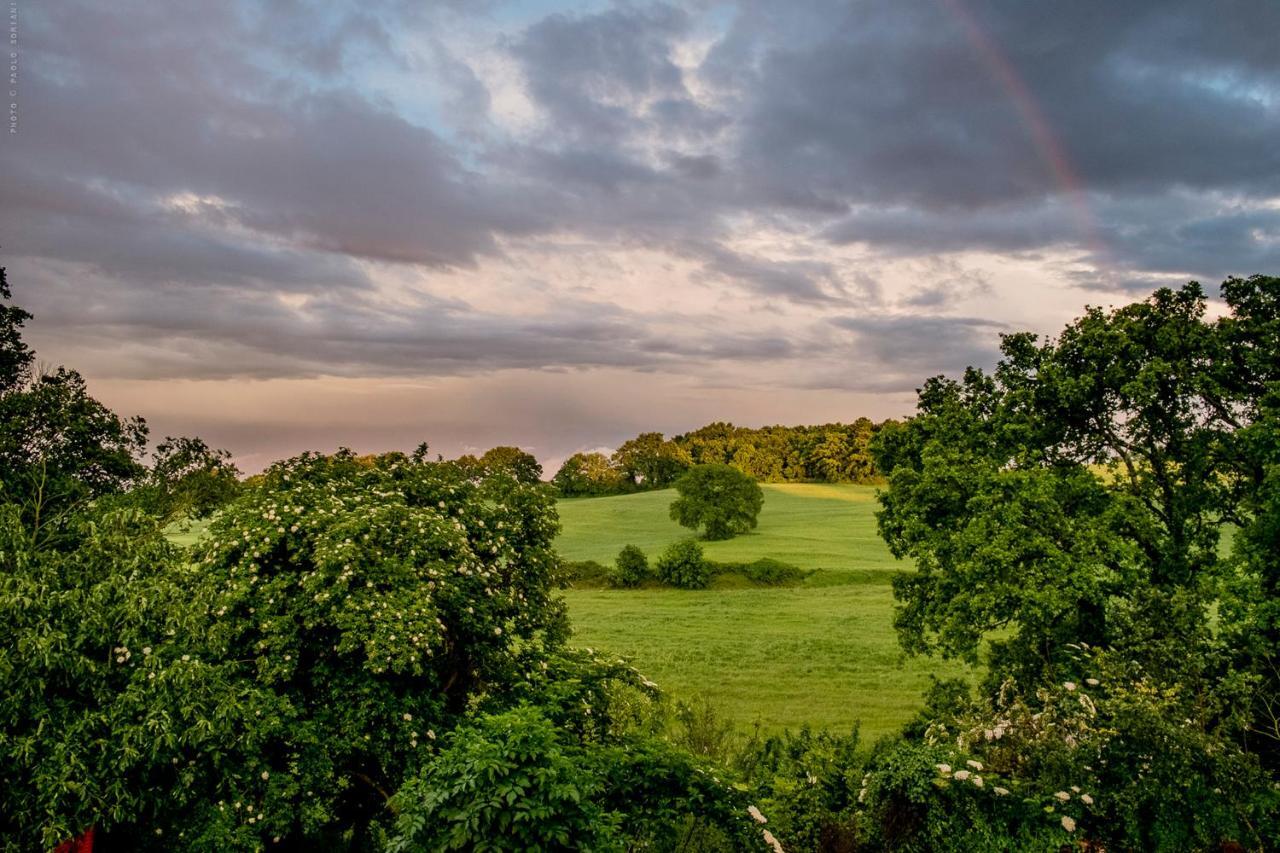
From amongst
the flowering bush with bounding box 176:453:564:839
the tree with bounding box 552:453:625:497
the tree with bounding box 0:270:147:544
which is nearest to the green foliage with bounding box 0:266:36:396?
the tree with bounding box 0:270:147:544

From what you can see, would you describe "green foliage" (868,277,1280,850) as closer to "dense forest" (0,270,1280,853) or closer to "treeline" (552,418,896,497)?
"dense forest" (0,270,1280,853)

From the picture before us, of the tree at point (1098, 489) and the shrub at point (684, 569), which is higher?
the tree at point (1098, 489)

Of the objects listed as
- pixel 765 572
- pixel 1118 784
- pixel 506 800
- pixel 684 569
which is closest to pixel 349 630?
pixel 506 800

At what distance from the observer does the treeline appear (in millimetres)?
152125

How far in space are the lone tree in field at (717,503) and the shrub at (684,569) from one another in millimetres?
25472

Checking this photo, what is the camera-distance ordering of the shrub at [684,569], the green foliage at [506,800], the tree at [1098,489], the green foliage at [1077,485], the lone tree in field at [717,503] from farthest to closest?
the lone tree in field at [717,503] → the shrub at [684,569] → the green foliage at [1077,485] → the tree at [1098,489] → the green foliage at [506,800]

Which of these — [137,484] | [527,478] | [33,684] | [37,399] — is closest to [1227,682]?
[527,478]

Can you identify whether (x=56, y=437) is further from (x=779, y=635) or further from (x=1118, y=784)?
(x=779, y=635)

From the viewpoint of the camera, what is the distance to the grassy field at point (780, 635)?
3978cm

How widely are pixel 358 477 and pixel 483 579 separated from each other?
534cm

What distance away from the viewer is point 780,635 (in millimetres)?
55031

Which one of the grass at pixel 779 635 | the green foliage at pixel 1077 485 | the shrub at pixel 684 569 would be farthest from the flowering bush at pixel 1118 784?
the shrub at pixel 684 569

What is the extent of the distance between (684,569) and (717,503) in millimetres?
28315

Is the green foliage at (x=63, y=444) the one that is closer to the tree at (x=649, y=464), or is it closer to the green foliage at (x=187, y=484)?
the green foliage at (x=187, y=484)
